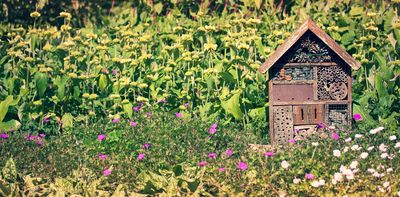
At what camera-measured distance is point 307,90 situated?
7738 millimetres

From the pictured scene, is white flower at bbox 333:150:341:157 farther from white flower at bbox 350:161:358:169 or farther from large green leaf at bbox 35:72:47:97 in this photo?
large green leaf at bbox 35:72:47:97

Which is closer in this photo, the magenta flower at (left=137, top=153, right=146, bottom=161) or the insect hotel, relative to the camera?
the magenta flower at (left=137, top=153, right=146, bottom=161)

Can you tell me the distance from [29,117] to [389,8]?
415cm

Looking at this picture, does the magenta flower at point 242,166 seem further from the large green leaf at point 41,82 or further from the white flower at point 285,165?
the large green leaf at point 41,82

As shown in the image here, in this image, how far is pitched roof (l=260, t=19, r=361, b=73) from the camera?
7535 millimetres

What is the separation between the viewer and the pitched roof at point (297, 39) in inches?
297

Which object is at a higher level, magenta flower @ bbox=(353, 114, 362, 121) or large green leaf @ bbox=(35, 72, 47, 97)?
large green leaf @ bbox=(35, 72, 47, 97)

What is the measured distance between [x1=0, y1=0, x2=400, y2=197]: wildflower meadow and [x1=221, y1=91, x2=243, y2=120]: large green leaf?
0.01m

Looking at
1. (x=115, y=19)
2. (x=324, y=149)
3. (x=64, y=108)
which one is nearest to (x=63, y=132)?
(x=64, y=108)

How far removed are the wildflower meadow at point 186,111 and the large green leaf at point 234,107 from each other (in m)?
0.01

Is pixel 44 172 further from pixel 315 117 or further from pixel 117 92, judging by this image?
pixel 315 117

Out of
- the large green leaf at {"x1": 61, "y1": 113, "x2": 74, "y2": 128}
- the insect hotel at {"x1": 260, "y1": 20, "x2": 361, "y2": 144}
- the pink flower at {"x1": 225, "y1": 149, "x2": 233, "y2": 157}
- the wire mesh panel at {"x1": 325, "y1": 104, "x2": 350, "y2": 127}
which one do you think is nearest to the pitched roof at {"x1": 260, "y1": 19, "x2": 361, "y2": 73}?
the insect hotel at {"x1": 260, "y1": 20, "x2": 361, "y2": 144}

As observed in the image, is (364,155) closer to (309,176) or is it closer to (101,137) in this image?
(309,176)

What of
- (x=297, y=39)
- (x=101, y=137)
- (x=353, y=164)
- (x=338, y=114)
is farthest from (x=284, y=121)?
(x=101, y=137)
